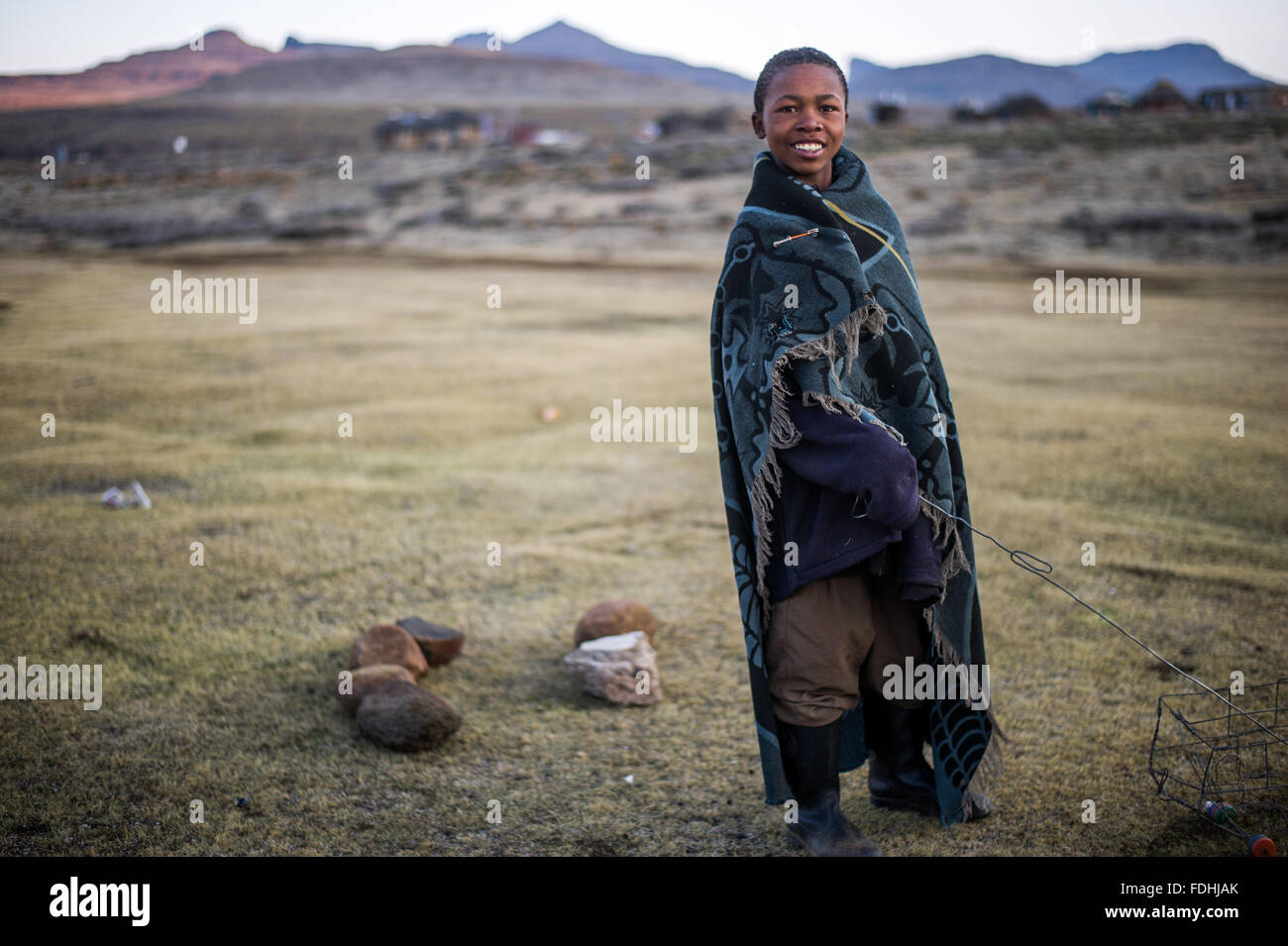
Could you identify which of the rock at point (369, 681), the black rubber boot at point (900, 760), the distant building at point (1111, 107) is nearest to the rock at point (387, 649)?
the rock at point (369, 681)

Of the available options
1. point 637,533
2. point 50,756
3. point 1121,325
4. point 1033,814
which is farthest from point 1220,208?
point 50,756

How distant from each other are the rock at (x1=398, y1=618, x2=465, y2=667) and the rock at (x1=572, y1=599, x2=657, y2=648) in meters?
0.54

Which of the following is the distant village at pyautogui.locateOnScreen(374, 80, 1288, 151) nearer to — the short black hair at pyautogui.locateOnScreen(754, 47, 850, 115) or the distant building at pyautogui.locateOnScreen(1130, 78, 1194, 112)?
the distant building at pyautogui.locateOnScreen(1130, 78, 1194, 112)

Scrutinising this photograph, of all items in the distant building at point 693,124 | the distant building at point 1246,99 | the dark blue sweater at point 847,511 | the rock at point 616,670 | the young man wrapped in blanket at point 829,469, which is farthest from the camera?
the distant building at point 693,124

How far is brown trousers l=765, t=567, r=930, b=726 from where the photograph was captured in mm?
2557

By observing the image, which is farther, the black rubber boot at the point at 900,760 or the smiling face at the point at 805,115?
the black rubber boot at the point at 900,760

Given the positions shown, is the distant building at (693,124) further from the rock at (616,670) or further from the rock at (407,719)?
the rock at (407,719)

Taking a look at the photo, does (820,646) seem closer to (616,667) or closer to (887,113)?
(616,667)

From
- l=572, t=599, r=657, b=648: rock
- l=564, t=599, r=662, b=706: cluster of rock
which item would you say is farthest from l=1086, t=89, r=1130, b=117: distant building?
l=564, t=599, r=662, b=706: cluster of rock

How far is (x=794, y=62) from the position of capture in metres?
2.55

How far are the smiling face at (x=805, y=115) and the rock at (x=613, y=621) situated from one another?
2.21m

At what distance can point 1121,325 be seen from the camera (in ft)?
38.0

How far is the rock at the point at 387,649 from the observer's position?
380 centimetres

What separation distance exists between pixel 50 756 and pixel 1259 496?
21.2 feet
